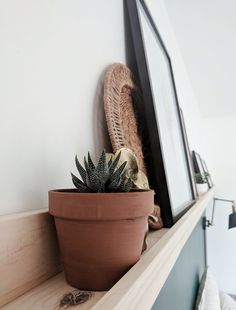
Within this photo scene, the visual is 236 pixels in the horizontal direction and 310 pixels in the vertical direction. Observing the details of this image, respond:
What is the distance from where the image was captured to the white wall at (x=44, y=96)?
1.14 ft

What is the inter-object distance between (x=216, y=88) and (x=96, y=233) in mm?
2474

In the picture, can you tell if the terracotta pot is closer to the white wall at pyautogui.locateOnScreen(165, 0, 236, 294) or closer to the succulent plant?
the succulent plant

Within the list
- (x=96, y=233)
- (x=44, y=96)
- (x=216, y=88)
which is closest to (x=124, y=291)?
(x=96, y=233)

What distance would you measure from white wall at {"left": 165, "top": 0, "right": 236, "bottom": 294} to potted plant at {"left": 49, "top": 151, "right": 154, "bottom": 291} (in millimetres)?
1565

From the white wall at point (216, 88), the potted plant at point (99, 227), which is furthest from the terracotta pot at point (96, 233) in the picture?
the white wall at point (216, 88)

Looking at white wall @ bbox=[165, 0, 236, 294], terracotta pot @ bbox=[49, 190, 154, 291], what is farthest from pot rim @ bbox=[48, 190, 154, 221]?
white wall @ bbox=[165, 0, 236, 294]

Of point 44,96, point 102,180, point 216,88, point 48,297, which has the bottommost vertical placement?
point 48,297

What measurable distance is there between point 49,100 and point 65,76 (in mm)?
73

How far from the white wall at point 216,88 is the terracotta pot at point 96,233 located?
1.59 metres

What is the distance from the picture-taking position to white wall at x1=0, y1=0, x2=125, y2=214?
0.35 metres

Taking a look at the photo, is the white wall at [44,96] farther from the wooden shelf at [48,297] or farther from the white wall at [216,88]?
the white wall at [216,88]

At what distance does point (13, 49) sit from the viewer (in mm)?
362

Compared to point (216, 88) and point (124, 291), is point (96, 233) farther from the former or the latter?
point (216, 88)

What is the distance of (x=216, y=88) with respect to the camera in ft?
8.21
